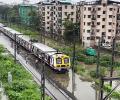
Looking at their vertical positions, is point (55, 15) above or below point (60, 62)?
above

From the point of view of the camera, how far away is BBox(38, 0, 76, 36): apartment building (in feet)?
199

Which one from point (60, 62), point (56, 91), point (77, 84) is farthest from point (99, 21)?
point (56, 91)

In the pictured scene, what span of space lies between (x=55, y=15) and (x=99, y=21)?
1563 centimetres

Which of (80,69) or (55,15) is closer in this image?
(80,69)

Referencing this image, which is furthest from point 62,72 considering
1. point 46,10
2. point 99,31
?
Result: point 46,10

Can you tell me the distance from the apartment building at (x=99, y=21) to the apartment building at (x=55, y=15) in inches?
321

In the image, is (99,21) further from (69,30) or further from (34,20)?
(34,20)

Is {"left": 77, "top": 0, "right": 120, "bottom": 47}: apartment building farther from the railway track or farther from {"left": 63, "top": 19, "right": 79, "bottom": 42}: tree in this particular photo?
the railway track

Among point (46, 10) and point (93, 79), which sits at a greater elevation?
point (46, 10)

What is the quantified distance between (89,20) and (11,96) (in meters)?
31.8

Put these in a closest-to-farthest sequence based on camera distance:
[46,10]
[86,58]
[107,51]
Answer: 1. [86,58]
2. [107,51]
3. [46,10]

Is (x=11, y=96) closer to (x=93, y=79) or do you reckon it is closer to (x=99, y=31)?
(x=93, y=79)

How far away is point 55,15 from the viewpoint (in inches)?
2542

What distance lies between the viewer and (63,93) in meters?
24.2
